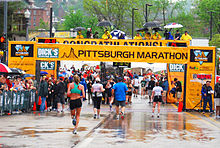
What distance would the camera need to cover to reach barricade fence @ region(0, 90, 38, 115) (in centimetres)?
2129

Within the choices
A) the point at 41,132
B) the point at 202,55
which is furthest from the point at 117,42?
the point at 41,132

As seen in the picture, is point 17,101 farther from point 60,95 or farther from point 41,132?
point 41,132

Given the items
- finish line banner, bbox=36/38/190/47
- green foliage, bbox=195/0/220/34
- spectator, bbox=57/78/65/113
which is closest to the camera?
spectator, bbox=57/78/65/113

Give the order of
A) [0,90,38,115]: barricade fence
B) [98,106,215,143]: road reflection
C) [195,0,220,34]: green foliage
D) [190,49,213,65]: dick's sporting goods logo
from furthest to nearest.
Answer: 1. [195,0,220,34]: green foliage
2. [190,49,213,65]: dick's sporting goods logo
3. [0,90,38,115]: barricade fence
4. [98,106,215,143]: road reflection

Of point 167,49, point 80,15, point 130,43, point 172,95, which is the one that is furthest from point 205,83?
point 80,15

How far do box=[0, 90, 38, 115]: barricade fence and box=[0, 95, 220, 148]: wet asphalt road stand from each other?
6.50 ft

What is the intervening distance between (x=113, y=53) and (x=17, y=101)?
649 cm

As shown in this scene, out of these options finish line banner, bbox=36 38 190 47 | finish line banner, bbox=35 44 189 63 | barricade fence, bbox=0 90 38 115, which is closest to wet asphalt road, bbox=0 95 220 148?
barricade fence, bbox=0 90 38 115

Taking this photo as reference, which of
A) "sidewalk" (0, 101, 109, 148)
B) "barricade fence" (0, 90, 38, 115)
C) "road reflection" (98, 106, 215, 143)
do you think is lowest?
"road reflection" (98, 106, 215, 143)

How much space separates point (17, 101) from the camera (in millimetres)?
22984

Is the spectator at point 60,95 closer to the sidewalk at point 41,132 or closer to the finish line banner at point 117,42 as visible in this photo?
the finish line banner at point 117,42

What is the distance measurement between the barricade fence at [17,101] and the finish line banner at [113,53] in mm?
2715

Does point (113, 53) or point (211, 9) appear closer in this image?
point (113, 53)

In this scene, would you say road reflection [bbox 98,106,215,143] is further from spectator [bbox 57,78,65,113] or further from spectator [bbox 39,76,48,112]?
spectator [bbox 39,76,48,112]
